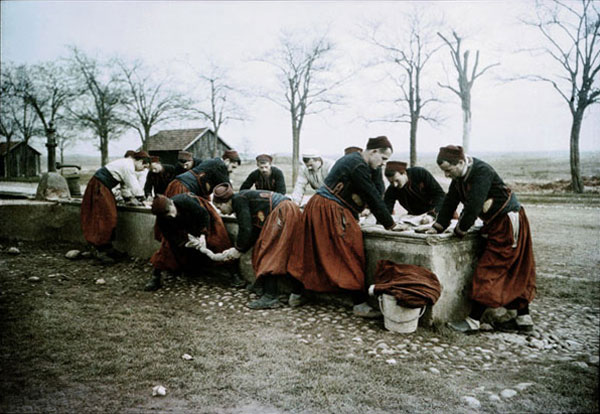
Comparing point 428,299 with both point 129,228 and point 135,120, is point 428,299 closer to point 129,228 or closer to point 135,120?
point 129,228

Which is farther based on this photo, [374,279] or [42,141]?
[42,141]

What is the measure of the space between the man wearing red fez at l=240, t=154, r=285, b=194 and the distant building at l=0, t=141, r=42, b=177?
3331 millimetres

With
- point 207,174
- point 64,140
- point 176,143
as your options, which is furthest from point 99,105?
point 176,143

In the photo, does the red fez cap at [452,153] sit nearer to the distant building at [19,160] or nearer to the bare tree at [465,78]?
the bare tree at [465,78]

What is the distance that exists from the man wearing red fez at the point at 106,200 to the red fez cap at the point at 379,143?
325 centimetres

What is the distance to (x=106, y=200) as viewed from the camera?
538cm

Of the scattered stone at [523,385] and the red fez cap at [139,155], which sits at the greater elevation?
the red fez cap at [139,155]

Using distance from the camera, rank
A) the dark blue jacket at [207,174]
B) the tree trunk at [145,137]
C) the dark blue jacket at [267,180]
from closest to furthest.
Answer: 1. the dark blue jacket at [207,174]
2. the dark blue jacket at [267,180]
3. the tree trunk at [145,137]

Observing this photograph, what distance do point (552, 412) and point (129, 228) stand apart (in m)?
4.96

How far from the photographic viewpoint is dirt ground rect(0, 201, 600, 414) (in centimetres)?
211

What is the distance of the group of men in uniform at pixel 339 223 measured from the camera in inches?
120

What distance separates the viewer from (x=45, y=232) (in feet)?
20.4

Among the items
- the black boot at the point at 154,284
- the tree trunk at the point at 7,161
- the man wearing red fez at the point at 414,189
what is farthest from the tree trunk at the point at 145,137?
the man wearing red fez at the point at 414,189

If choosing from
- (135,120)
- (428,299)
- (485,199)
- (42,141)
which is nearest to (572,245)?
(485,199)
